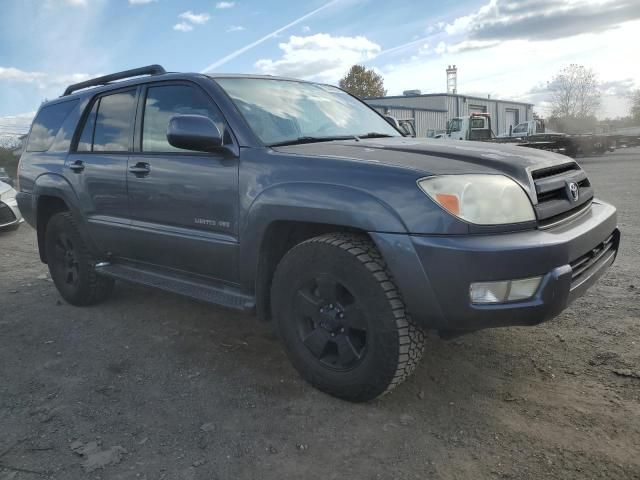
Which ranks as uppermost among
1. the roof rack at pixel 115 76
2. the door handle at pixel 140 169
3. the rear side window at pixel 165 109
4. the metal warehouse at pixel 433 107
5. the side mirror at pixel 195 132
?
the metal warehouse at pixel 433 107

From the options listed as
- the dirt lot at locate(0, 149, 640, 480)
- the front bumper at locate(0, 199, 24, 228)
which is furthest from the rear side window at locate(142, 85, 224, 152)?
the front bumper at locate(0, 199, 24, 228)

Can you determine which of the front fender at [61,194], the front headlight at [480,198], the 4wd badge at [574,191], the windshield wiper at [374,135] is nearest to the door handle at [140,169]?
the front fender at [61,194]

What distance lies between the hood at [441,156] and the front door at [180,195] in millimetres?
477

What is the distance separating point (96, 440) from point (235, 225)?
128 centimetres

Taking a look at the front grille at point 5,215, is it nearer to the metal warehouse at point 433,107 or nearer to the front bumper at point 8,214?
the front bumper at point 8,214

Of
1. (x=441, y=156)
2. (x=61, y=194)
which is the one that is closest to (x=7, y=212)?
(x=61, y=194)

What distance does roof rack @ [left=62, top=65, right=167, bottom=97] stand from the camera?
13.1 feet

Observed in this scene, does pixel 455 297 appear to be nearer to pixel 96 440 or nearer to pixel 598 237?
pixel 598 237

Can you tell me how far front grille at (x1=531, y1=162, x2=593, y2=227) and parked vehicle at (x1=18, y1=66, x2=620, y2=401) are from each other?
1cm

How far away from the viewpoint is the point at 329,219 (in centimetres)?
255

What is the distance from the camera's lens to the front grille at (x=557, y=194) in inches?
98.8

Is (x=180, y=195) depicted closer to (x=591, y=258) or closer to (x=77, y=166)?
(x=77, y=166)

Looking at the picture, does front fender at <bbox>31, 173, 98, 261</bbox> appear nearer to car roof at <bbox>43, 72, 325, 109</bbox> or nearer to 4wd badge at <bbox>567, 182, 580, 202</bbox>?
car roof at <bbox>43, 72, 325, 109</bbox>

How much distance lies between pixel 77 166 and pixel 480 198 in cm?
321
